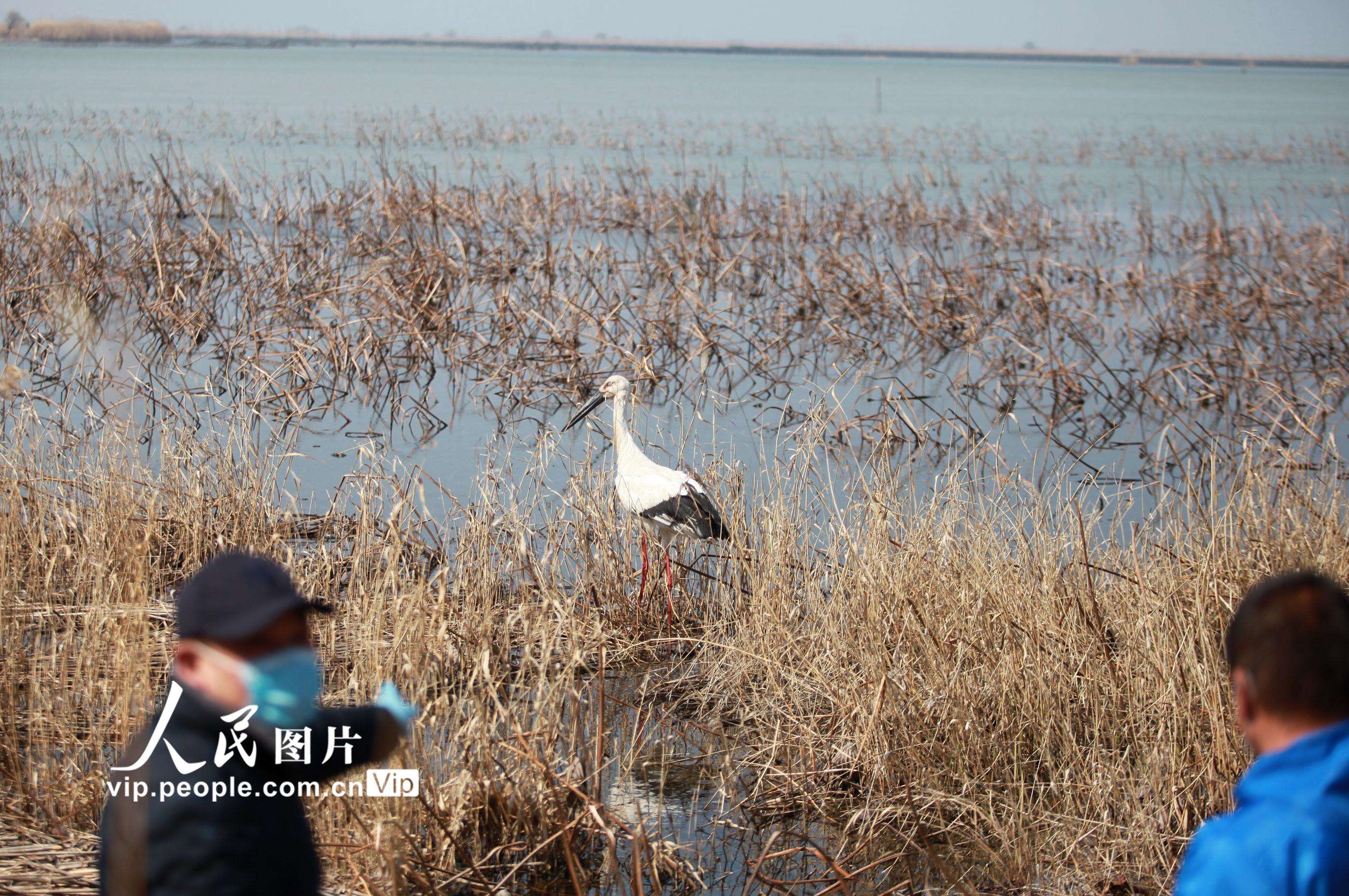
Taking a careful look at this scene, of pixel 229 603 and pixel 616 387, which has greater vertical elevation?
pixel 229 603

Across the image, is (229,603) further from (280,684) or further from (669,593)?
(669,593)

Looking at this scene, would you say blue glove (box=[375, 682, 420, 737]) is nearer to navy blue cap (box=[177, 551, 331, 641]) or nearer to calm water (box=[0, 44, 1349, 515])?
navy blue cap (box=[177, 551, 331, 641])

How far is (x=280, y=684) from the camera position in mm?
1856

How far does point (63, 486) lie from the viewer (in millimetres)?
5859

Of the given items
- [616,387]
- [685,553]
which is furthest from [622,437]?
[685,553]

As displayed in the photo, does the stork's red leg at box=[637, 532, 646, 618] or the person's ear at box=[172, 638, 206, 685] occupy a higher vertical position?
the person's ear at box=[172, 638, 206, 685]

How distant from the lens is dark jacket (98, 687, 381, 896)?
5.87 ft

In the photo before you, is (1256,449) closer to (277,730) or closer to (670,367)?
(670,367)

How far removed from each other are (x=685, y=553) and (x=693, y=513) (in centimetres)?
52

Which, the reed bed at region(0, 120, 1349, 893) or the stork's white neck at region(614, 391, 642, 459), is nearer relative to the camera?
the reed bed at region(0, 120, 1349, 893)

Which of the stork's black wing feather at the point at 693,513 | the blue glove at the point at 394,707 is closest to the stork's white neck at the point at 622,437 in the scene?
the stork's black wing feather at the point at 693,513

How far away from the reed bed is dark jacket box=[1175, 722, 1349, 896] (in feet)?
6.10

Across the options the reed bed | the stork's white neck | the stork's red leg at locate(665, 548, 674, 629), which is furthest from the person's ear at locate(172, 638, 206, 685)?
the stork's white neck

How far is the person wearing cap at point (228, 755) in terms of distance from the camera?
70.0 inches
